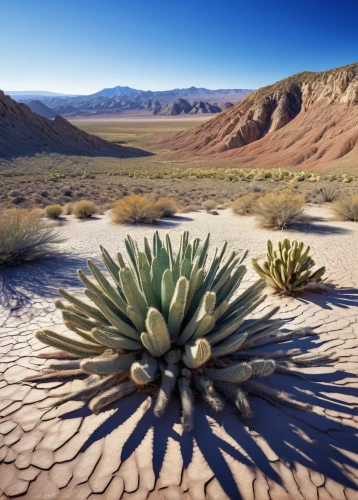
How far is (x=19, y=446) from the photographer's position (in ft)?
7.86

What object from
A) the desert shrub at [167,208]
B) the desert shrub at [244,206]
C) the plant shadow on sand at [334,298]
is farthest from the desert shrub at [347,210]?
the plant shadow on sand at [334,298]

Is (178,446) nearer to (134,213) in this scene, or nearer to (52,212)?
(134,213)

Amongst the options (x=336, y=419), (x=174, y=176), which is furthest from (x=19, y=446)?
(x=174, y=176)

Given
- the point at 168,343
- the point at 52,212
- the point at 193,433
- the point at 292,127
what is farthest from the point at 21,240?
the point at 292,127

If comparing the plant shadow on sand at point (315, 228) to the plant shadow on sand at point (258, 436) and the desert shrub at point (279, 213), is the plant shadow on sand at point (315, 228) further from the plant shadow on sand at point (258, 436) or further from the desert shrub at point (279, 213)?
the plant shadow on sand at point (258, 436)

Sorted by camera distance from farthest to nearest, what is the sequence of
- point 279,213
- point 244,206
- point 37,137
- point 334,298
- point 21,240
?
point 37,137
point 244,206
point 279,213
point 21,240
point 334,298

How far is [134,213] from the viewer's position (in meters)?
11.4

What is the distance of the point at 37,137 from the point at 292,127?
41.4 meters

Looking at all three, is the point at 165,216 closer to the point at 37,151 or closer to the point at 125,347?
the point at 125,347

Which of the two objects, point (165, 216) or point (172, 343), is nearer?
point (172, 343)

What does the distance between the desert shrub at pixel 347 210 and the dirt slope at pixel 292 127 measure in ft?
96.4

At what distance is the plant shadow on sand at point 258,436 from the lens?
216 cm

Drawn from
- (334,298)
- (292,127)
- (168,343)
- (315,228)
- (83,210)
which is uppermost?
(292,127)

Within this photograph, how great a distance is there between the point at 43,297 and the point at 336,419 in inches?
164
